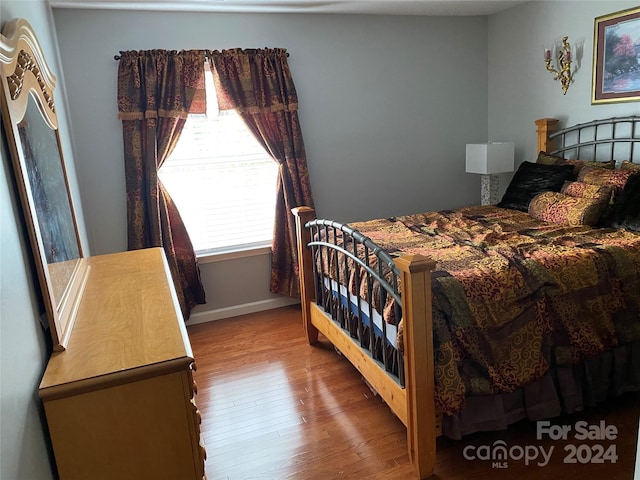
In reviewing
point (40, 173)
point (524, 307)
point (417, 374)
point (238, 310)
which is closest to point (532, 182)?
point (524, 307)

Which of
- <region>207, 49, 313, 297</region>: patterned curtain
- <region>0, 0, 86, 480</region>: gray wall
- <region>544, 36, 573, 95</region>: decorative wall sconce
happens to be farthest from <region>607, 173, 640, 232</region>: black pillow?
<region>0, 0, 86, 480</region>: gray wall

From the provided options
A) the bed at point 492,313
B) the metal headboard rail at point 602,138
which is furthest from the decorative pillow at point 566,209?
the metal headboard rail at point 602,138

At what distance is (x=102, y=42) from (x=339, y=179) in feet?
6.63

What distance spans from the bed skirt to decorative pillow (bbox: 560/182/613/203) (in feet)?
3.09

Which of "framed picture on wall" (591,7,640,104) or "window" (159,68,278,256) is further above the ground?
"framed picture on wall" (591,7,640,104)

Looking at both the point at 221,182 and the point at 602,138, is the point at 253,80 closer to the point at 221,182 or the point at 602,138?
the point at 221,182

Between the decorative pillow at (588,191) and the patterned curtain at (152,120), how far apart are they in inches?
103

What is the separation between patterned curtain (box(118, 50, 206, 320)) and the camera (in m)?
3.31

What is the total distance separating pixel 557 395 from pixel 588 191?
1.38m

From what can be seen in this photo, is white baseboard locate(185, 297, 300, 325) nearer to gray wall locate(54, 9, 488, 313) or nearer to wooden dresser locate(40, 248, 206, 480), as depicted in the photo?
gray wall locate(54, 9, 488, 313)

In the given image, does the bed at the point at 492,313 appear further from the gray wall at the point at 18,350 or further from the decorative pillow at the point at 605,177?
the gray wall at the point at 18,350

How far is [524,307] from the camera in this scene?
2.13 m

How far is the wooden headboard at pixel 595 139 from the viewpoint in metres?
3.20

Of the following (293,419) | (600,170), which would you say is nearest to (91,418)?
(293,419)
